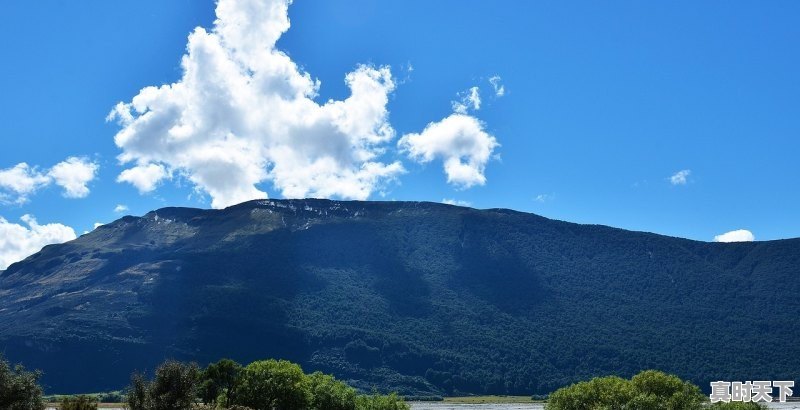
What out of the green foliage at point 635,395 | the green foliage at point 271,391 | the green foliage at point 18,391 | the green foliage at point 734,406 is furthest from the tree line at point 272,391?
the green foliage at point 734,406

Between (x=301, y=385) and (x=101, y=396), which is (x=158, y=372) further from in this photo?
(x=101, y=396)

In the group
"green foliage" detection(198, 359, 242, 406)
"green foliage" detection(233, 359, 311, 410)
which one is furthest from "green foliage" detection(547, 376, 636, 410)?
"green foliage" detection(198, 359, 242, 406)

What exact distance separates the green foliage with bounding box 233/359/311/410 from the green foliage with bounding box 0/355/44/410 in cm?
3298

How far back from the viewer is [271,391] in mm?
84000

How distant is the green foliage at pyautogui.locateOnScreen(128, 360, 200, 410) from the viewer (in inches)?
2224

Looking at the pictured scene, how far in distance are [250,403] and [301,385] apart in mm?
5872

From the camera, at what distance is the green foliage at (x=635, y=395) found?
78375 millimetres

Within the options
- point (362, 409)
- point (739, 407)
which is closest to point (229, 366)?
point (362, 409)

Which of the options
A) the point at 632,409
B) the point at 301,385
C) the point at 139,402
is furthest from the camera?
the point at 301,385

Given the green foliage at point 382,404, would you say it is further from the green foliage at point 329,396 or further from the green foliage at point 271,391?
the green foliage at point 271,391

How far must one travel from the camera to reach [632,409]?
78.6m

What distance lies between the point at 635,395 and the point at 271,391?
38.4 metres

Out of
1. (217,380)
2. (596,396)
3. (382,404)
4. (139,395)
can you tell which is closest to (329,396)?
(382,404)

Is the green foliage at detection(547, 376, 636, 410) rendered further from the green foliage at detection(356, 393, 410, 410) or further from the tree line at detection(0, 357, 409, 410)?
the tree line at detection(0, 357, 409, 410)
